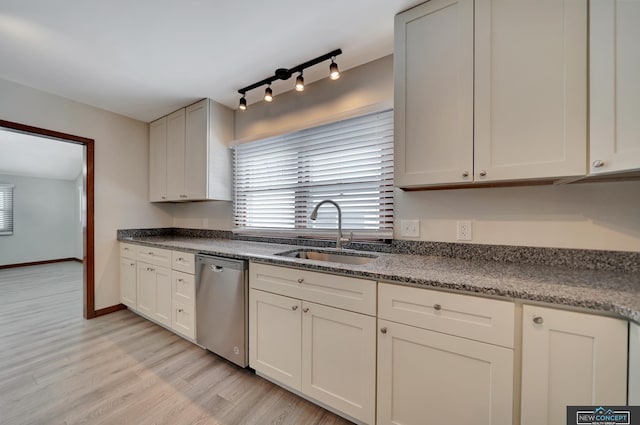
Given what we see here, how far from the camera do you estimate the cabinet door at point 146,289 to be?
2.50 m

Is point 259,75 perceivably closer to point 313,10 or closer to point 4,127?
point 313,10

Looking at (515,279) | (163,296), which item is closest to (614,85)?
(515,279)

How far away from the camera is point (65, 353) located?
6.68 feet

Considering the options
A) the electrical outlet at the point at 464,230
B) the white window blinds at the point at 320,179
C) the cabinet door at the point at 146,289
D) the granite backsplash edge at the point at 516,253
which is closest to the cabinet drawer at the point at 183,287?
the cabinet door at the point at 146,289

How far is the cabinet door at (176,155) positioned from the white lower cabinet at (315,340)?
1776mm

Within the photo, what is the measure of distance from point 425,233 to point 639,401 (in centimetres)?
106

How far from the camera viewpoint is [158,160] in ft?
10.2

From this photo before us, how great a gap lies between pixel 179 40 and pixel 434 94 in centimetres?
176

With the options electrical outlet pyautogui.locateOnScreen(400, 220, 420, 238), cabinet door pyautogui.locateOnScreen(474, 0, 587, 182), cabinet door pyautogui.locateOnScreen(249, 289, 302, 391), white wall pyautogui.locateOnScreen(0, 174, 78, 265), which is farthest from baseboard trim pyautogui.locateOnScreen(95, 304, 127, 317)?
white wall pyautogui.locateOnScreen(0, 174, 78, 265)


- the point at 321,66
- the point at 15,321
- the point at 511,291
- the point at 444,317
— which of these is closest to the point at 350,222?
the point at 444,317

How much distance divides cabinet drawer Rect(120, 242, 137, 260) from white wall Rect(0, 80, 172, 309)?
11 centimetres

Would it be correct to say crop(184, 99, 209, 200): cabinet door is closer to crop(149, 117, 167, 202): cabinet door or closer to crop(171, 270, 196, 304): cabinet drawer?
crop(149, 117, 167, 202): cabinet door

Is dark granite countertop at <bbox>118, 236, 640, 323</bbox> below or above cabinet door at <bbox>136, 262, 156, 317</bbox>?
above

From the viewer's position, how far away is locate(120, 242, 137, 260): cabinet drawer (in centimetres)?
276
